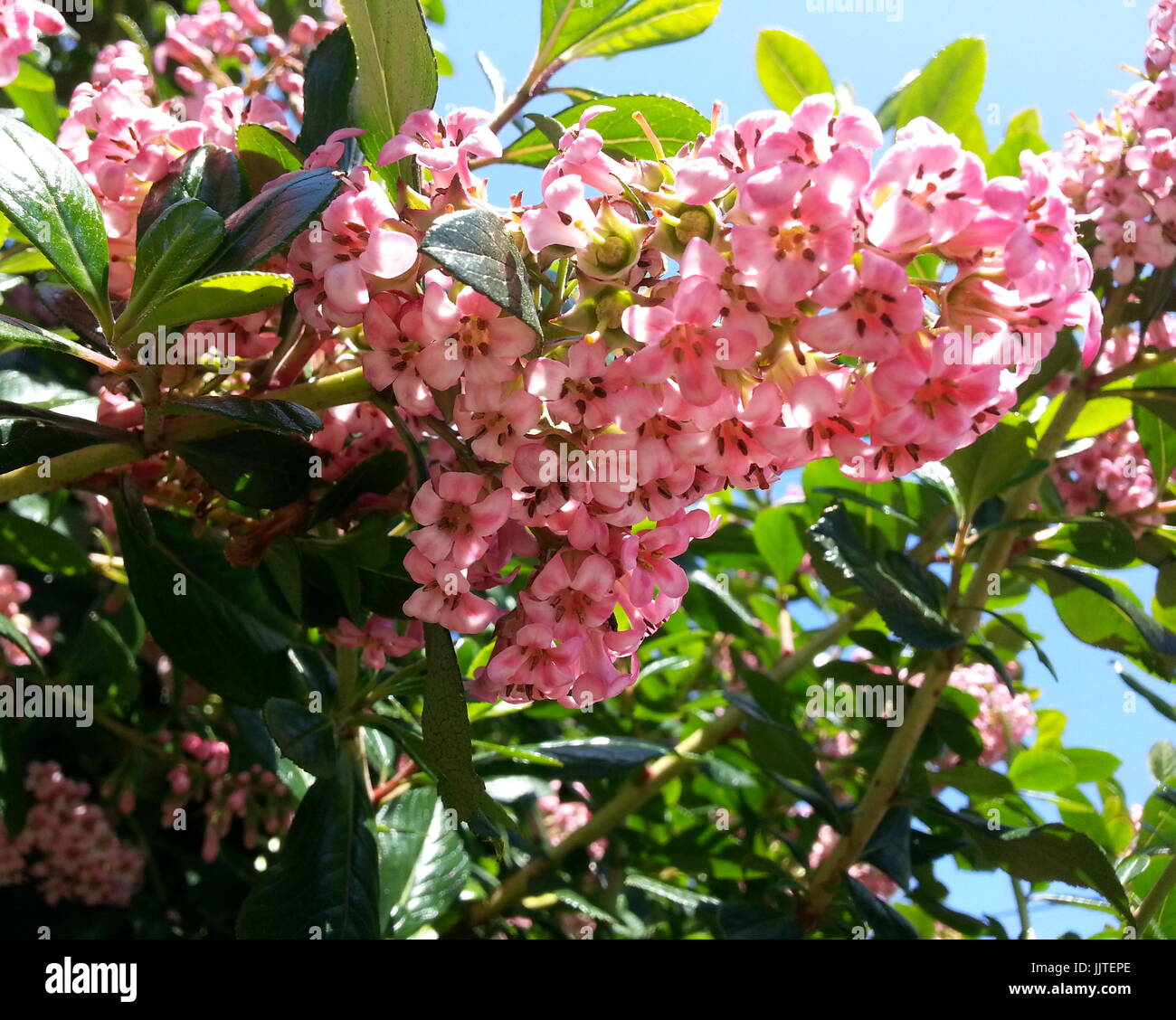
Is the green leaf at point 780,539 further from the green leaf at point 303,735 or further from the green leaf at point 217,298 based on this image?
the green leaf at point 217,298

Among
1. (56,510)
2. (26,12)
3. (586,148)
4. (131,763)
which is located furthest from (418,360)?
(131,763)

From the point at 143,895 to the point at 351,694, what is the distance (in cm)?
142

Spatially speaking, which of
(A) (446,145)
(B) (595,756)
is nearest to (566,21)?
(A) (446,145)

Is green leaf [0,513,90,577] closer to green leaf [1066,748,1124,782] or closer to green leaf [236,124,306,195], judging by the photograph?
green leaf [236,124,306,195]

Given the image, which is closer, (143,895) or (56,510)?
(56,510)

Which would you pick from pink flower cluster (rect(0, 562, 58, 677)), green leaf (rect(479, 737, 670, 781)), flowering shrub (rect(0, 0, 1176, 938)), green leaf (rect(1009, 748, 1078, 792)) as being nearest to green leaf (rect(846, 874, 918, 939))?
flowering shrub (rect(0, 0, 1176, 938))

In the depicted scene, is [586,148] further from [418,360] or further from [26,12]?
[26,12]

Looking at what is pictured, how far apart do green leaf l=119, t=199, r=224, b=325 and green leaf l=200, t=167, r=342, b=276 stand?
0.03m

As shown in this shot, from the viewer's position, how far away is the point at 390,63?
126cm

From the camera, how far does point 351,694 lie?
180cm

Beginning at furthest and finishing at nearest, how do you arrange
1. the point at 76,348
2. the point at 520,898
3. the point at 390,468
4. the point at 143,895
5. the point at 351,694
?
the point at 143,895 → the point at 520,898 → the point at 351,694 → the point at 390,468 → the point at 76,348

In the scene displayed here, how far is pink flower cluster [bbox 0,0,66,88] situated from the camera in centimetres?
156

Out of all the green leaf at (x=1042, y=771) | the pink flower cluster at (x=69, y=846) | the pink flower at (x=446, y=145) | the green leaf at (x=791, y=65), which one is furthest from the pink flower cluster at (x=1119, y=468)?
the pink flower cluster at (x=69, y=846)

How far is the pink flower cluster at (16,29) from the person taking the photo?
1561mm
